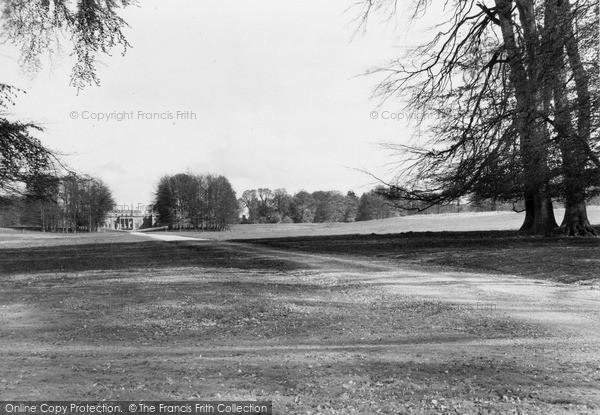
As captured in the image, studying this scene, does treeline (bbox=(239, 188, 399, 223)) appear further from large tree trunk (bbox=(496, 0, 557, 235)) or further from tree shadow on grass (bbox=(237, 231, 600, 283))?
large tree trunk (bbox=(496, 0, 557, 235))

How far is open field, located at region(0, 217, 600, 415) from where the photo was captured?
4.06 meters

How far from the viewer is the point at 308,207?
72.0 metres

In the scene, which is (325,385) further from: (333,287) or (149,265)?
(149,265)

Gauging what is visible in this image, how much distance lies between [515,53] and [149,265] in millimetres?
12765

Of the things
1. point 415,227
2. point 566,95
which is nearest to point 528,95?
point 566,95

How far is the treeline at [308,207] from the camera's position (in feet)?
175

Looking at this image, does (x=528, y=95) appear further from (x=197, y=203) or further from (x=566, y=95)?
(x=197, y=203)

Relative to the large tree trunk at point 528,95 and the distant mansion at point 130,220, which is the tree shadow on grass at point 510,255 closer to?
the large tree trunk at point 528,95

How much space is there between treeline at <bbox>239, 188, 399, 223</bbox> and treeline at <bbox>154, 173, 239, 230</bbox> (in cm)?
1058

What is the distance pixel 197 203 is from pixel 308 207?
43450 mm

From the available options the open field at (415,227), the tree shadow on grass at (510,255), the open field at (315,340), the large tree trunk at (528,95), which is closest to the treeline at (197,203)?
the open field at (415,227)

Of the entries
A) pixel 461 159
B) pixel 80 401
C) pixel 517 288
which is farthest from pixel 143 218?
pixel 80 401

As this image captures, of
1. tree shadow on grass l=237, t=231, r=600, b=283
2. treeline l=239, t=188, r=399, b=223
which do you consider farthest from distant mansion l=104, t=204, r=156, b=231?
tree shadow on grass l=237, t=231, r=600, b=283

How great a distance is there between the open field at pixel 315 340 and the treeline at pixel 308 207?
115ft
